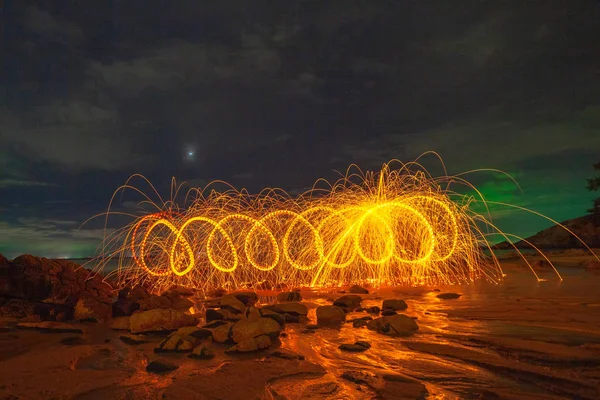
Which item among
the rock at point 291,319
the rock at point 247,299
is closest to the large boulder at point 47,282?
the rock at point 247,299

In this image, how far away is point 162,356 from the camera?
25.6ft

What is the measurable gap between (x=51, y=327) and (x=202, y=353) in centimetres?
531

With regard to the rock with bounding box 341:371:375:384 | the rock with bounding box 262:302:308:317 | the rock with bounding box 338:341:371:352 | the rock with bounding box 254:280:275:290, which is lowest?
the rock with bounding box 341:371:375:384

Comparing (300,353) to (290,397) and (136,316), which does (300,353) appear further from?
(136,316)

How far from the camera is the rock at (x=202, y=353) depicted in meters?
7.54

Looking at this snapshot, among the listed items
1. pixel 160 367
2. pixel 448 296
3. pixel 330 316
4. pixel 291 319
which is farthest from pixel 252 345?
pixel 448 296

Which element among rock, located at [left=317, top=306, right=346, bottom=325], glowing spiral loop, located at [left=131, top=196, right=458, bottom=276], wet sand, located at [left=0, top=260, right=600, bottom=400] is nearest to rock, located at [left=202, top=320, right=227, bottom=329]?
wet sand, located at [left=0, top=260, right=600, bottom=400]

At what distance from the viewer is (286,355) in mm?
7387

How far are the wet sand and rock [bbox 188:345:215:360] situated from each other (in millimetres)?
143

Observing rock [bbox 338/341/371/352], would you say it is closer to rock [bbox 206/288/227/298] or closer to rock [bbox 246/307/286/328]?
rock [bbox 246/307/286/328]

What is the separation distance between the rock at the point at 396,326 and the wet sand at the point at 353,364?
0.19 metres

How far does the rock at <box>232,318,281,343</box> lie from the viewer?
845cm

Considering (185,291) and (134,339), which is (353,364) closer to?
(134,339)

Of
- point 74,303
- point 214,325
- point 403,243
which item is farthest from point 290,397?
point 403,243
